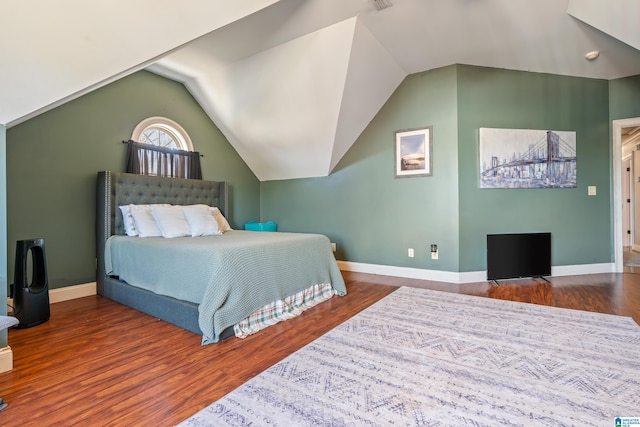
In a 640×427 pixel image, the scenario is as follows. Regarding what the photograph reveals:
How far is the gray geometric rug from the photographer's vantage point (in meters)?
1.39

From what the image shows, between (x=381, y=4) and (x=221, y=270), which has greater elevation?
(x=381, y=4)

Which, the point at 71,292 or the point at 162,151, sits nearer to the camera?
the point at 71,292

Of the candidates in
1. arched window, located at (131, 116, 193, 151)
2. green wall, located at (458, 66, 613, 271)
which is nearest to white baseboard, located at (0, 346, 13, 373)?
arched window, located at (131, 116, 193, 151)

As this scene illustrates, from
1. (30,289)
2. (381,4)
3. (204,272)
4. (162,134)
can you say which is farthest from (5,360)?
(381,4)

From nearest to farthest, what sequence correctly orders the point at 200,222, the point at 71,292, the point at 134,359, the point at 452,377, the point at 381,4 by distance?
the point at 452,377 → the point at 134,359 → the point at 381,4 → the point at 71,292 → the point at 200,222

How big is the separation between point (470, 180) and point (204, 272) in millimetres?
3346

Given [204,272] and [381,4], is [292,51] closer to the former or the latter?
[381,4]

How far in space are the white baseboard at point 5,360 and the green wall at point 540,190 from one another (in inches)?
165

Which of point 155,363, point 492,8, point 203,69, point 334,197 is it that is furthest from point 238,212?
point 492,8

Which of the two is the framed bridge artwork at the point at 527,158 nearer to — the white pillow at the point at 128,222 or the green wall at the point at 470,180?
the green wall at the point at 470,180

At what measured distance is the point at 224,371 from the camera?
5.89 ft

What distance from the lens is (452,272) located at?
3.90 meters

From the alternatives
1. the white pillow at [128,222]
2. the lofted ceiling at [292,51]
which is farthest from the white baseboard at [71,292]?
the lofted ceiling at [292,51]

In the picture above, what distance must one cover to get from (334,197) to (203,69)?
252 cm
